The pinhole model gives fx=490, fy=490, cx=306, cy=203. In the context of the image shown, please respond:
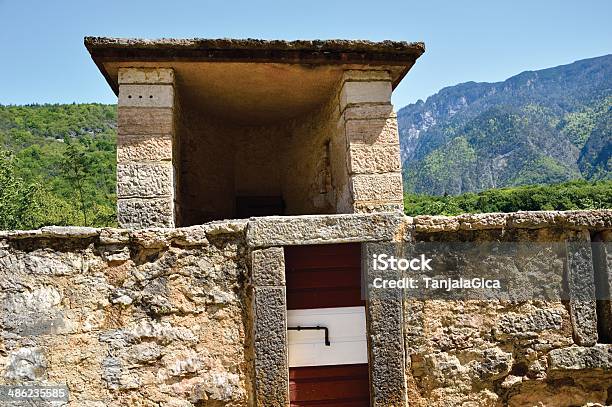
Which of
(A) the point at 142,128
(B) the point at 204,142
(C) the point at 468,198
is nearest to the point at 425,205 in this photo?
(C) the point at 468,198

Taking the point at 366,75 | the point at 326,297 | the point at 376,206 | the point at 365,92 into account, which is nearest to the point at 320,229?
the point at 326,297

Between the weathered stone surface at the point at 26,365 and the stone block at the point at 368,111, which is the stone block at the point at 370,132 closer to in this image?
the stone block at the point at 368,111

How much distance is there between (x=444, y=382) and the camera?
328 cm

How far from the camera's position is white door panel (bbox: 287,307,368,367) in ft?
10.8

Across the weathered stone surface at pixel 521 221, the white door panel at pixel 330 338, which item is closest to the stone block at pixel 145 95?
the white door panel at pixel 330 338

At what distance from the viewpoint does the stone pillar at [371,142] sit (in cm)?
445

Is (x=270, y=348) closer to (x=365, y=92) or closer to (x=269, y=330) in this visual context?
(x=269, y=330)

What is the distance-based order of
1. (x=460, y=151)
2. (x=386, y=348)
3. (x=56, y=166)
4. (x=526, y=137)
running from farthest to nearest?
1. (x=460, y=151)
2. (x=526, y=137)
3. (x=56, y=166)
4. (x=386, y=348)

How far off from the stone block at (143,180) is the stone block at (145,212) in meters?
0.05

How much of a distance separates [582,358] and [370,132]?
2469 millimetres

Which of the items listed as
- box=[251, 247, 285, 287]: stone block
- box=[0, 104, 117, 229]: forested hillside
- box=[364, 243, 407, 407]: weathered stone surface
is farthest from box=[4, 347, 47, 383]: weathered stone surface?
box=[0, 104, 117, 229]: forested hillside

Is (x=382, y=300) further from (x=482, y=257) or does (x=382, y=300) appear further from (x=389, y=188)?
(x=389, y=188)

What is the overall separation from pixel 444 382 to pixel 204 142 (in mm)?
3683

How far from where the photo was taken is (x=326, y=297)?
11.1 feet
